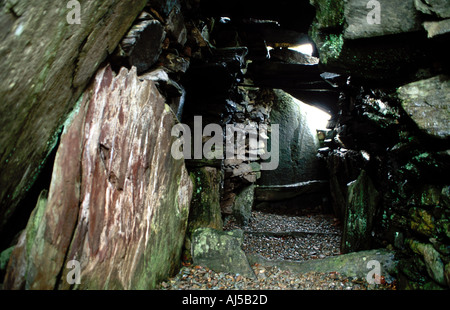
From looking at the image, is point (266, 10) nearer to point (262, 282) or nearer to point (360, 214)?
point (360, 214)

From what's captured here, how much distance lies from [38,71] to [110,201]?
5.20ft

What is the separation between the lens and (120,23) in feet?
10.8

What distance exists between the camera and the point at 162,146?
3.89 m

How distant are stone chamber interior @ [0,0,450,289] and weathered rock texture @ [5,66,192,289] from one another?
0.02m

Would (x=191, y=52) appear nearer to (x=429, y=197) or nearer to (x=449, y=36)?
(x=449, y=36)

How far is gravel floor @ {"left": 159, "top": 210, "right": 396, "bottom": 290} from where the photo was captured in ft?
12.4

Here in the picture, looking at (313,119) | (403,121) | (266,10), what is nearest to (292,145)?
(313,119)

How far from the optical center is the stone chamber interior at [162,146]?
2.44 m

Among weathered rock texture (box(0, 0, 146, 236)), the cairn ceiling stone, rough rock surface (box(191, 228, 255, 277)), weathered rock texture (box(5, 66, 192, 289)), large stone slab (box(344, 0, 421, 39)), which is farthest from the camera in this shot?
the cairn ceiling stone

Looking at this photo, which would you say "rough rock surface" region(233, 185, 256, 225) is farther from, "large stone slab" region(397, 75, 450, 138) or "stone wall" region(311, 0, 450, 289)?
"large stone slab" region(397, 75, 450, 138)

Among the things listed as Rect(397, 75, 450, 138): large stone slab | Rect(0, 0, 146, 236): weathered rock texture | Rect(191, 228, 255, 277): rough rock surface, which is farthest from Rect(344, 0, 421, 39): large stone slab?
Rect(191, 228, 255, 277): rough rock surface

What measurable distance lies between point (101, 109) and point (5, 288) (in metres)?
2.02

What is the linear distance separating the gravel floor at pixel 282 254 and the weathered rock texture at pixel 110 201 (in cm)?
55
